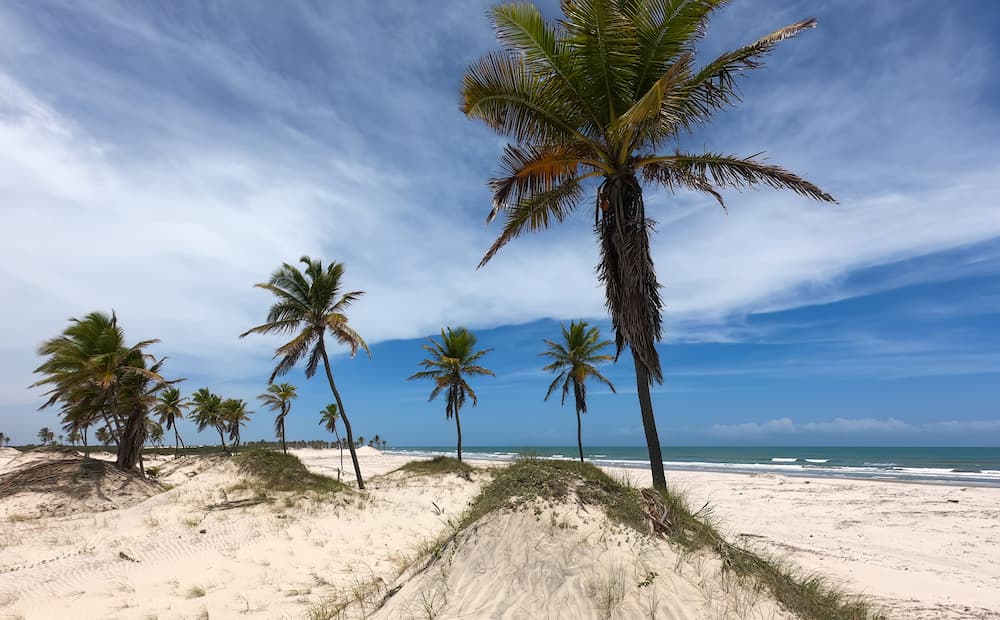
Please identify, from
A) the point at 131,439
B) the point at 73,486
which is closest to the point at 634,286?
the point at 73,486

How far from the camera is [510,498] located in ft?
20.1

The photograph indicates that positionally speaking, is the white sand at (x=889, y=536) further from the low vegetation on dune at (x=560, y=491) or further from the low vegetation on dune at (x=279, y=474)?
the low vegetation on dune at (x=279, y=474)

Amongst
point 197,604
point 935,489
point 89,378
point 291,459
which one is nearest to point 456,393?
point 291,459

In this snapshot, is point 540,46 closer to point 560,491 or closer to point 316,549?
point 560,491

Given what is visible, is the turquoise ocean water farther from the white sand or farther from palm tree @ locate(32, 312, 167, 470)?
palm tree @ locate(32, 312, 167, 470)

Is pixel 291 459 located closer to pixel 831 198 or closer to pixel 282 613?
pixel 282 613

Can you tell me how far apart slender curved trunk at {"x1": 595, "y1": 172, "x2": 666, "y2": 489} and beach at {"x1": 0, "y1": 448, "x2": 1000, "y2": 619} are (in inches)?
72.3

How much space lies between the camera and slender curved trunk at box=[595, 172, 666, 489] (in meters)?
7.48

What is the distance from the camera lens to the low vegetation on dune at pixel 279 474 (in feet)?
53.0

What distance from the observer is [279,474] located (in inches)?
673

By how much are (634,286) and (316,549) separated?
29.9 ft

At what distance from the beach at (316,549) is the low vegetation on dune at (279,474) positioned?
0.67 m

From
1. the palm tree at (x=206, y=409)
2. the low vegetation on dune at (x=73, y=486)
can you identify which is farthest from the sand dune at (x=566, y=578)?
the palm tree at (x=206, y=409)

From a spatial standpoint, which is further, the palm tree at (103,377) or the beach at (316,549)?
the palm tree at (103,377)
